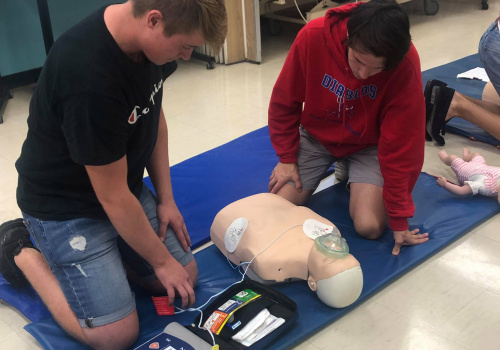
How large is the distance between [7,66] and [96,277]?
91.7 inches

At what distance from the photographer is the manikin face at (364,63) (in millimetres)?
1547

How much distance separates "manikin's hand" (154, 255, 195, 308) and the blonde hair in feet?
2.09

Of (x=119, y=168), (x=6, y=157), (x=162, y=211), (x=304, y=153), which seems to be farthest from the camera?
(x=6, y=157)

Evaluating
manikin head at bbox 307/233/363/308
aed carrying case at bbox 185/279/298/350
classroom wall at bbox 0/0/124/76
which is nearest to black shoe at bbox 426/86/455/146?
manikin head at bbox 307/233/363/308

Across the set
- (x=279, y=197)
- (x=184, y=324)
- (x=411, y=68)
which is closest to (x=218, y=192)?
(x=279, y=197)

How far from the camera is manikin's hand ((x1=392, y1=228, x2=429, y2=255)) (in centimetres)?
180

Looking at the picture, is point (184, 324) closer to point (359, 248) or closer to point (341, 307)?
point (341, 307)

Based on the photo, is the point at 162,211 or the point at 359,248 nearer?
the point at 162,211

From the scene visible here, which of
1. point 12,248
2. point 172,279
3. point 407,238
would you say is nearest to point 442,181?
point 407,238

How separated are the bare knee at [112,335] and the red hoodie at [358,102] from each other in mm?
906

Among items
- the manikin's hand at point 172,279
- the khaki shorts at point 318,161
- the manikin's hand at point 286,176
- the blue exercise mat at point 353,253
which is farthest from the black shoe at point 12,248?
the khaki shorts at point 318,161

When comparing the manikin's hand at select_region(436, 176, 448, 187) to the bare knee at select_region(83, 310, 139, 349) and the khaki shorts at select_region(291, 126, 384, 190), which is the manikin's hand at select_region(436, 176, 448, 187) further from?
the bare knee at select_region(83, 310, 139, 349)

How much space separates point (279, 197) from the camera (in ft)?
6.30

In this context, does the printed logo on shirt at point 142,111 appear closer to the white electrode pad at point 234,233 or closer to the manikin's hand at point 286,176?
the white electrode pad at point 234,233
